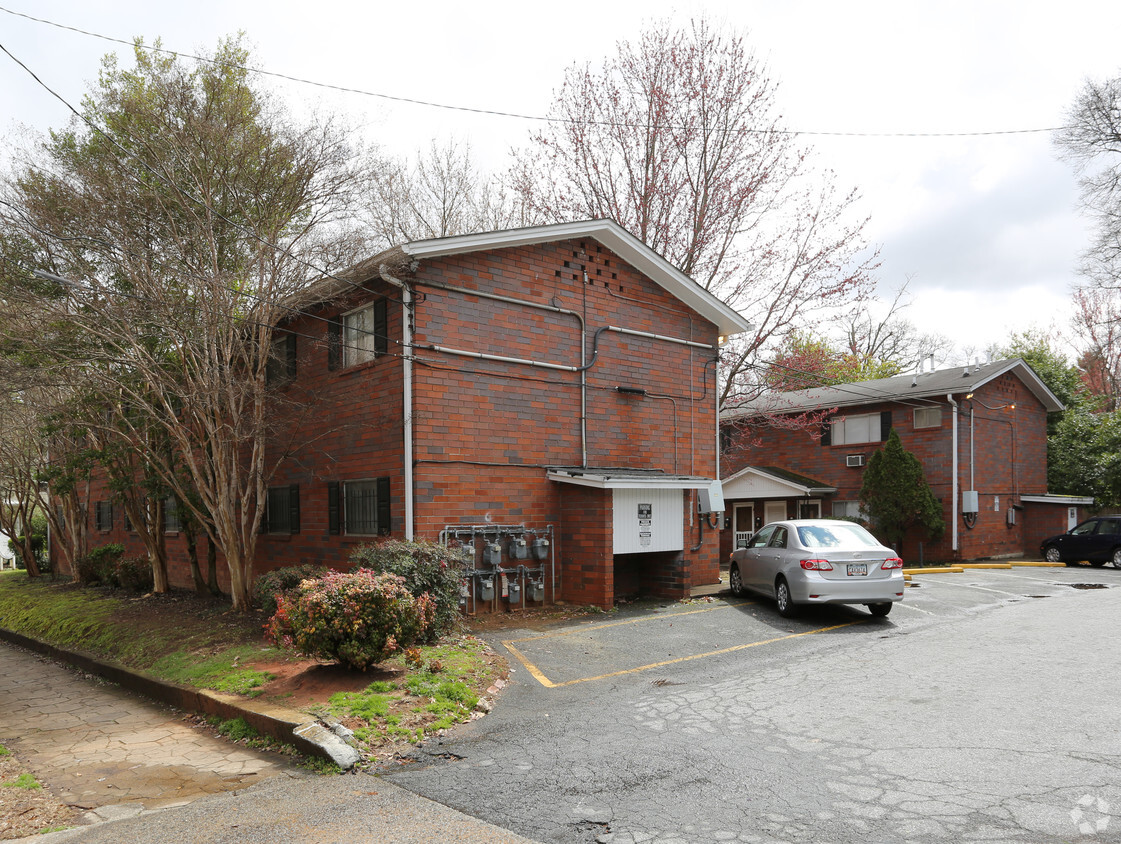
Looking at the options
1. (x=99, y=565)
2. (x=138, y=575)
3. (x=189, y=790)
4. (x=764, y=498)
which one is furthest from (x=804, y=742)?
(x=764, y=498)

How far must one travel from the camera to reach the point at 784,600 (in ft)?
41.1

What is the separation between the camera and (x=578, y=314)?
14664mm

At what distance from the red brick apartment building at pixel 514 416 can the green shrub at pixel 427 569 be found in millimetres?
1047

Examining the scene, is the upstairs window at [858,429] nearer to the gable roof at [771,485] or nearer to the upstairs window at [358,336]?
the gable roof at [771,485]

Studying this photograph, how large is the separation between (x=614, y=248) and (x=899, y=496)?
13.3 m

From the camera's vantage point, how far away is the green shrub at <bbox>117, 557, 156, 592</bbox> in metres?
17.5

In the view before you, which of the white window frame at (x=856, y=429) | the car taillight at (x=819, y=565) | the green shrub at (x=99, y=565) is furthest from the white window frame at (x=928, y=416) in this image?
the green shrub at (x=99, y=565)

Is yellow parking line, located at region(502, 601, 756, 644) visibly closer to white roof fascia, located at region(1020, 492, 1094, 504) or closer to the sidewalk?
the sidewalk

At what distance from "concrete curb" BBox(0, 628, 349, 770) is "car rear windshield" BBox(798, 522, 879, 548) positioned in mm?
8022

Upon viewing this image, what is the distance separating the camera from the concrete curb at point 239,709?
643 cm

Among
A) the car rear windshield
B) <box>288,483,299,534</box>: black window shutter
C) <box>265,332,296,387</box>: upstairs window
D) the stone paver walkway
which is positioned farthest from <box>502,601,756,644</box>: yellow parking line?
<box>265,332,296,387</box>: upstairs window

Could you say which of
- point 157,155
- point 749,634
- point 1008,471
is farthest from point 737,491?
point 157,155

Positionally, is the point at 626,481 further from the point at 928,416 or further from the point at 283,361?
the point at 928,416

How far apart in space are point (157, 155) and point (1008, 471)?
998 inches
